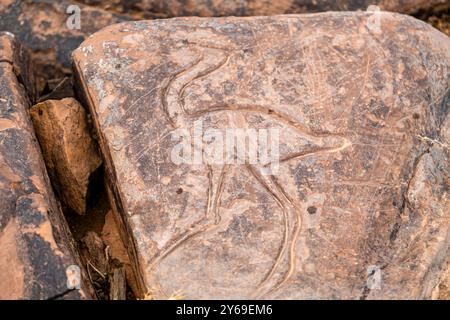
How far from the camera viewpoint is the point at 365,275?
11.1 ft

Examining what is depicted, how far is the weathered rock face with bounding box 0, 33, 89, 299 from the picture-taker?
322 centimetres

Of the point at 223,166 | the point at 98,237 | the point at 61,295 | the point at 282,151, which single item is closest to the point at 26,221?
the point at 61,295

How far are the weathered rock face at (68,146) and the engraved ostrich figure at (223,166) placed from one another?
0.54 metres

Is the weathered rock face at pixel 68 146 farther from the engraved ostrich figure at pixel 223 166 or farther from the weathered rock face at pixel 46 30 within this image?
the weathered rock face at pixel 46 30

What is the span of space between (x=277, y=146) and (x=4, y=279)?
1.32 meters

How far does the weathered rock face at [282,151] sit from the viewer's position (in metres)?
3.40

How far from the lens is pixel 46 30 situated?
4.70 m

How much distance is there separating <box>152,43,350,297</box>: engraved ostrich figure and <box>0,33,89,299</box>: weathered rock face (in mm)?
423

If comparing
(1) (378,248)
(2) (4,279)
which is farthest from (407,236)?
(2) (4,279)

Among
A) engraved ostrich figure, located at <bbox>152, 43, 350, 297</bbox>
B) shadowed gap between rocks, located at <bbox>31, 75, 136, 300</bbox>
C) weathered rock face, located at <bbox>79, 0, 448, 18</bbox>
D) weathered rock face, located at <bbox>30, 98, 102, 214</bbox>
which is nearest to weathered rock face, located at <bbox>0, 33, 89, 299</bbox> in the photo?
weathered rock face, located at <bbox>30, 98, 102, 214</bbox>

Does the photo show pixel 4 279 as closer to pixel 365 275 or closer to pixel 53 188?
pixel 53 188

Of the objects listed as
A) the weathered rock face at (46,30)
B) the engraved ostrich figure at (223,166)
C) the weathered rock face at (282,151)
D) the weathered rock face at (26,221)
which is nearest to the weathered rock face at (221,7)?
the weathered rock face at (46,30)

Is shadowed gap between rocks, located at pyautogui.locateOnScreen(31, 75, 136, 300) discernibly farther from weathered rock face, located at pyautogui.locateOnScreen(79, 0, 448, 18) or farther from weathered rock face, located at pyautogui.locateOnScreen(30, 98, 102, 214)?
weathered rock face, located at pyautogui.locateOnScreen(79, 0, 448, 18)
